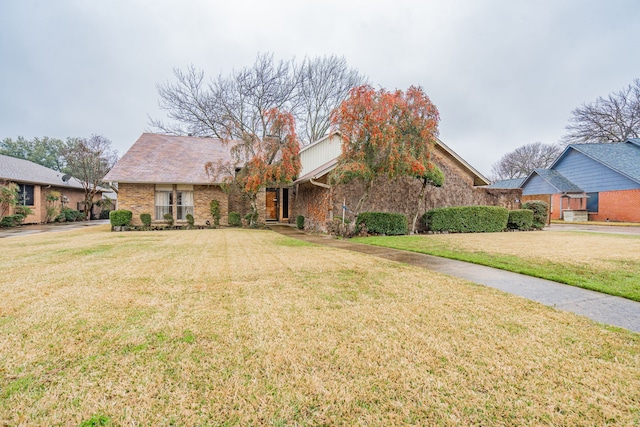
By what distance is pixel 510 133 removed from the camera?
34.8m

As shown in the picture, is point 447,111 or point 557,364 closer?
point 557,364

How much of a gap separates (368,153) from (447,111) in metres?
18.7

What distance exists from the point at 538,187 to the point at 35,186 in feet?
130

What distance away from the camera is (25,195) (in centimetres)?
1898

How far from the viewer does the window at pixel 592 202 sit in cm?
2166

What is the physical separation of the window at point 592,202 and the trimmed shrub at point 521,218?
1284 centimetres

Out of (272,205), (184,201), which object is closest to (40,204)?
(184,201)

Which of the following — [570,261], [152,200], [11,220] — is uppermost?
[152,200]

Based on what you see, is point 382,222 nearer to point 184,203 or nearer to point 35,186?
point 184,203

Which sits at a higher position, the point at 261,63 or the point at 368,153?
the point at 261,63

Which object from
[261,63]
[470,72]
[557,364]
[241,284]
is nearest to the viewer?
[557,364]

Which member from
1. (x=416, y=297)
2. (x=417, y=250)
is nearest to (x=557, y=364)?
(x=416, y=297)

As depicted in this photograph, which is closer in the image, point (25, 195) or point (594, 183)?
point (25, 195)

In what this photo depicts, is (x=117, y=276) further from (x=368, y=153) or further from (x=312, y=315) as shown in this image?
(x=368, y=153)
